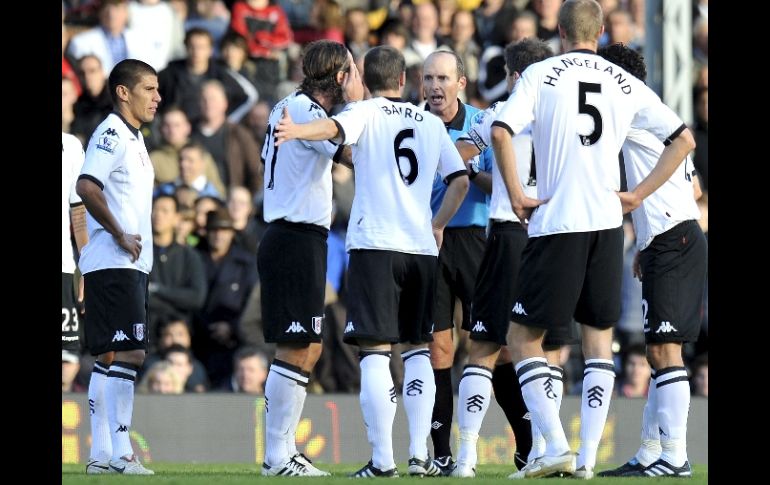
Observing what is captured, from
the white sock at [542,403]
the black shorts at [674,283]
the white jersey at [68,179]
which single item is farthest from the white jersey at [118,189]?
the black shorts at [674,283]

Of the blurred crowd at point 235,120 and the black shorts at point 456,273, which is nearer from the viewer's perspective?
the black shorts at point 456,273

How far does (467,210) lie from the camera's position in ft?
32.0

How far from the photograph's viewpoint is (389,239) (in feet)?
27.7

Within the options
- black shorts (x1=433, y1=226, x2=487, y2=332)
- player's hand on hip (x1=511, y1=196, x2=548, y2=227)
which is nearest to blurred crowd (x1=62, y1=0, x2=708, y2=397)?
black shorts (x1=433, y1=226, x2=487, y2=332)

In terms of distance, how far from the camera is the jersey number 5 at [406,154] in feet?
28.0

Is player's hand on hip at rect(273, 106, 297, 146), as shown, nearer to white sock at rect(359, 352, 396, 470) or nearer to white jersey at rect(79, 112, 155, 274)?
white sock at rect(359, 352, 396, 470)

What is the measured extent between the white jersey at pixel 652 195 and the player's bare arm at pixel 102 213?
3274mm

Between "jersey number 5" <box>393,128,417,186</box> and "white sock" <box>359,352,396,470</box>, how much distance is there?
1104mm

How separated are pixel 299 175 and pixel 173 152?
6.10m

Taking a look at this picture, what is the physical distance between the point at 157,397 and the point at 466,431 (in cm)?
420

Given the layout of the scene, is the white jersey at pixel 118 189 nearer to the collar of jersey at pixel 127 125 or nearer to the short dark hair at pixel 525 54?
the collar of jersey at pixel 127 125

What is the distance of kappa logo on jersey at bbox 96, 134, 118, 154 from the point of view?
9297 mm
